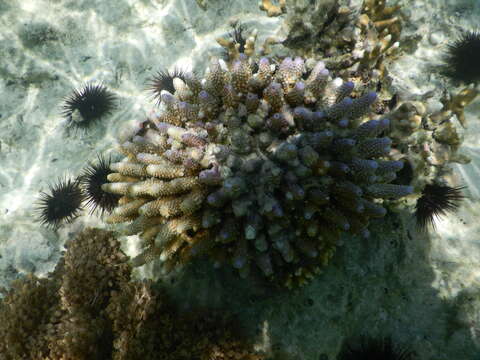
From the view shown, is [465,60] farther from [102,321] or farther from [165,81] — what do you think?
[102,321]

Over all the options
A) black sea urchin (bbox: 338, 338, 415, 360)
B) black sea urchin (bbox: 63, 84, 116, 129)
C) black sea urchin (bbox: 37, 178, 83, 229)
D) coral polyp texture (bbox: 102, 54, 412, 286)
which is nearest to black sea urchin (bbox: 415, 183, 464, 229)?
coral polyp texture (bbox: 102, 54, 412, 286)

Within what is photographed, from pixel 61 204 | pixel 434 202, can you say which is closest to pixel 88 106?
pixel 61 204

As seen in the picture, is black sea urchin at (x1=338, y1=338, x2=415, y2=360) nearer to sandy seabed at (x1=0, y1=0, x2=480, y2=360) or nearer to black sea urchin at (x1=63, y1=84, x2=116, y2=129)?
sandy seabed at (x1=0, y1=0, x2=480, y2=360)

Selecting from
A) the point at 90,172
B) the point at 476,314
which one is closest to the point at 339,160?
the point at 476,314

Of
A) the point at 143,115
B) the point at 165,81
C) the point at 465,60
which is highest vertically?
the point at 165,81

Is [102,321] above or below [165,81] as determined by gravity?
below

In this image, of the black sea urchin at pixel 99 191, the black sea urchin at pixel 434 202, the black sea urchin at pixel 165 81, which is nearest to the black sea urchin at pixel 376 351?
the black sea urchin at pixel 434 202

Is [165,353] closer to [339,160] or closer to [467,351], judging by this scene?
[339,160]
